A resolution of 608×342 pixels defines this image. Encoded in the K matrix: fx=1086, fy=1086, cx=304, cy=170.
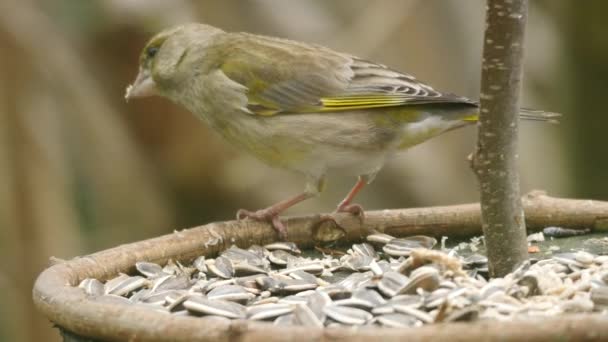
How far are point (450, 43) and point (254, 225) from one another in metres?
5.67

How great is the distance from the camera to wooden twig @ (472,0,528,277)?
3594 millimetres

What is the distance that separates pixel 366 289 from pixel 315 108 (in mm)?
2344

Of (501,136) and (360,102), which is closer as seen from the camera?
(501,136)

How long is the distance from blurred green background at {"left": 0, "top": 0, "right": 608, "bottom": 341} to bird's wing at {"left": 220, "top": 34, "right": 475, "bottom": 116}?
2.73m

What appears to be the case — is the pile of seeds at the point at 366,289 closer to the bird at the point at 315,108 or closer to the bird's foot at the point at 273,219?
the bird's foot at the point at 273,219

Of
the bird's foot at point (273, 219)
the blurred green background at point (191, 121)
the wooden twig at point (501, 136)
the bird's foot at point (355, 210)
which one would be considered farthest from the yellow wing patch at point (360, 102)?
the blurred green background at point (191, 121)

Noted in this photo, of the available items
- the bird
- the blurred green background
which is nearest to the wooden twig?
the bird

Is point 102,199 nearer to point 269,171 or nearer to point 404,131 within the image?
point 269,171

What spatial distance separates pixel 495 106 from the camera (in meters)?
3.69

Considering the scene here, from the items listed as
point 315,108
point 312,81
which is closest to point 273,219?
point 315,108

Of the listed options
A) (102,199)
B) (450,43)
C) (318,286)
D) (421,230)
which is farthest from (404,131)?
(102,199)

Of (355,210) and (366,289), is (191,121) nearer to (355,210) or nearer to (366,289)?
(355,210)

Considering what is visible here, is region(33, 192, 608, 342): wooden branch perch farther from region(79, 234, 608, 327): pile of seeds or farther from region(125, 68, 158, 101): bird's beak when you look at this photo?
region(125, 68, 158, 101): bird's beak

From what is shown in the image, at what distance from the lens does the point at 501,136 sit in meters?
3.76
